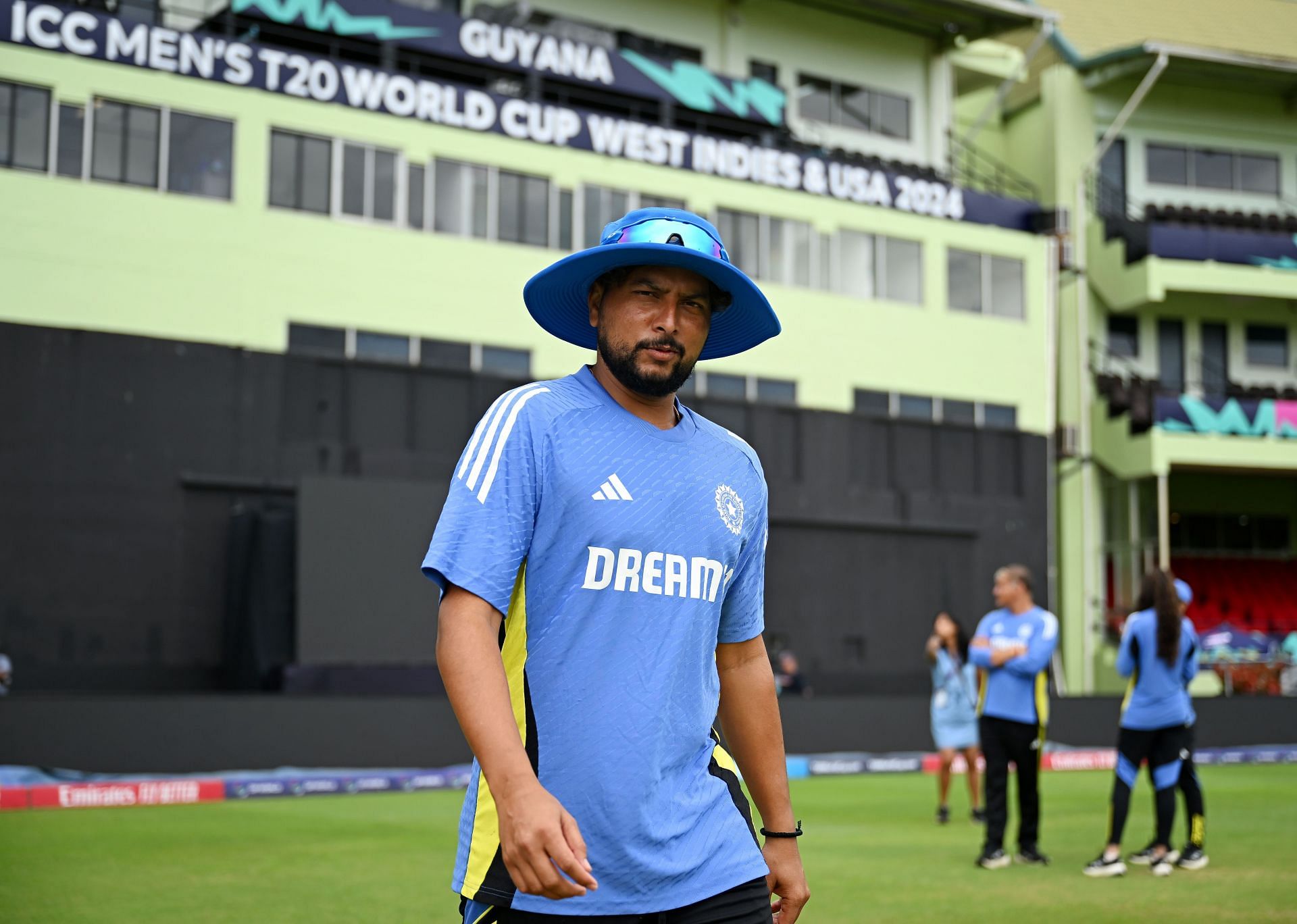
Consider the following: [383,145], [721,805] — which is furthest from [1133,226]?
[721,805]

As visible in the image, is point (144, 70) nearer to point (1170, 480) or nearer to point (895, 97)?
point (895, 97)

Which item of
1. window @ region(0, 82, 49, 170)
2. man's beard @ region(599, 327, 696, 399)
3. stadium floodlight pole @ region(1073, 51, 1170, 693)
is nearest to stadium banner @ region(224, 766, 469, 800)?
window @ region(0, 82, 49, 170)

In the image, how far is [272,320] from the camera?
2703 centimetres

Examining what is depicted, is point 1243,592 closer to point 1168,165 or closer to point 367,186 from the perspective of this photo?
point 1168,165

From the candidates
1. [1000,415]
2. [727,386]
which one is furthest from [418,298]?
[1000,415]

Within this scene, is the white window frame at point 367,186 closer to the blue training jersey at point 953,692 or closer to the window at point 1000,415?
the window at point 1000,415

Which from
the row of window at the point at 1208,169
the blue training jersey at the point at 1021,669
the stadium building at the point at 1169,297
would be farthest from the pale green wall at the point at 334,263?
the blue training jersey at the point at 1021,669

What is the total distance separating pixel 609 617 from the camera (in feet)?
10.3

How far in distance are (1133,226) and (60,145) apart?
24720 mm

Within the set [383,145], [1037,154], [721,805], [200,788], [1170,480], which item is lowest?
[200,788]

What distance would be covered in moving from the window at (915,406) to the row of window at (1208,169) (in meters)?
12.3

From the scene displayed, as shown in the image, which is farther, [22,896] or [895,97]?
[895,97]

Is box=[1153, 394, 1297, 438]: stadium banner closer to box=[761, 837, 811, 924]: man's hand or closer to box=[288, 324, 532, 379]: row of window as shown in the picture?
box=[288, 324, 532, 379]: row of window

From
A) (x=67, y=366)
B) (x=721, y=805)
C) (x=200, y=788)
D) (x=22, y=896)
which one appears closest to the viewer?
(x=721, y=805)
